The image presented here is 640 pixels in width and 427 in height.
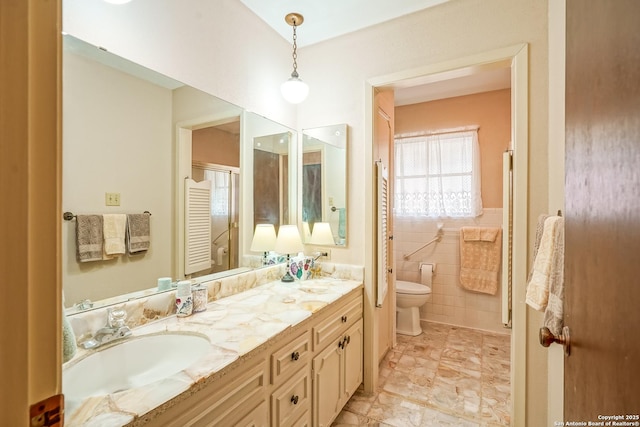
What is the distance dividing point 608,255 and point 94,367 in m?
1.40

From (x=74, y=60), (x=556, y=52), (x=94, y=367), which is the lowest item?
(x=94, y=367)

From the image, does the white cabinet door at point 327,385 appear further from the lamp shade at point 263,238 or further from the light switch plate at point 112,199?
the light switch plate at point 112,199

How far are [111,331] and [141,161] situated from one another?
27.7 inches

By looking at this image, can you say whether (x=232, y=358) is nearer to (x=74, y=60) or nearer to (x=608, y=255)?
(x=608, y=255)

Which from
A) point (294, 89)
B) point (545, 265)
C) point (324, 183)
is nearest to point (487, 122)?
point (324, 183)

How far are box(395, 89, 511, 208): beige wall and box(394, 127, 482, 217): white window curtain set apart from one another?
3.6 inches

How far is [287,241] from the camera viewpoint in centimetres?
202

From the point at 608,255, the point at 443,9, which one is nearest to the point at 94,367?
the point at 608,255

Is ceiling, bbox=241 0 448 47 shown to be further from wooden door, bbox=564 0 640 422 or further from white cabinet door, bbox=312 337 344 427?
white cabinet door, bbox=312 337 344 427

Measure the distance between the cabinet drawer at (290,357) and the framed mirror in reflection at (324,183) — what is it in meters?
0.91

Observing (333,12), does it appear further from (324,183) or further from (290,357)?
(290,357)

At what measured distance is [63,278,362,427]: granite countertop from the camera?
675 mm

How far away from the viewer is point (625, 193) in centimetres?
43

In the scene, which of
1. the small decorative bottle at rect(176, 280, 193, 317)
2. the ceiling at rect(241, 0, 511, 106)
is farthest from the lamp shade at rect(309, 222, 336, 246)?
the ceiling at rect(241, 0, 511, 106)
